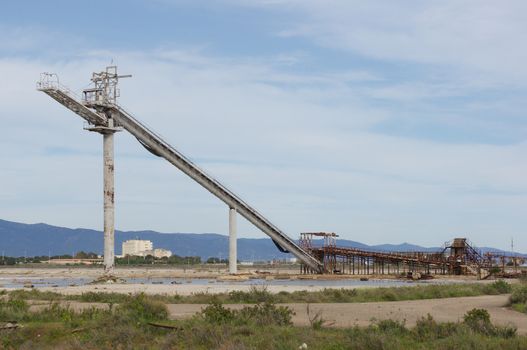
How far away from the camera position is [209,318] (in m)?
22.0

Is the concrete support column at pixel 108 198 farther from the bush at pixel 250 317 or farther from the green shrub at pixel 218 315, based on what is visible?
the green shrub at pixel 218 315

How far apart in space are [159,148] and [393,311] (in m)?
40.7

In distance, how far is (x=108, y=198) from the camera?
207 feet

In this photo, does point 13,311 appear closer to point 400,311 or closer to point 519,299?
point 400,311

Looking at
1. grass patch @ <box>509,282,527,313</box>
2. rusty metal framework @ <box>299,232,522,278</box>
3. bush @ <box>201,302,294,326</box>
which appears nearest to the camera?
bush @ <box>201,302,294,326</box>

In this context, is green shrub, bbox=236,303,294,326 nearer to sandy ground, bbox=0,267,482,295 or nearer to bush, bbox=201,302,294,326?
bush, bbox=201,302,294,326

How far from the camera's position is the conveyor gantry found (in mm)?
61984

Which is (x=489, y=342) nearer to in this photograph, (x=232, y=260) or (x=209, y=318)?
(x=209, y=318)

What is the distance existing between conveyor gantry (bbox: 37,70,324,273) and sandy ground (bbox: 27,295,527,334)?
30672 mm

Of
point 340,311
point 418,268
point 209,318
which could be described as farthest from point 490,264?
point 209,318

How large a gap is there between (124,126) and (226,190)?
12.0m

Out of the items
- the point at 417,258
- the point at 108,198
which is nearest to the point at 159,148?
the point at 108,198

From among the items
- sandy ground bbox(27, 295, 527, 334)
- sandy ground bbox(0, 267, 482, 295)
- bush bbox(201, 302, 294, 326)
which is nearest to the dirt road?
sandy ground bbox(27, 295, 527, 334)

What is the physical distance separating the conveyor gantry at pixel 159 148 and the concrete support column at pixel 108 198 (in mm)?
1768
